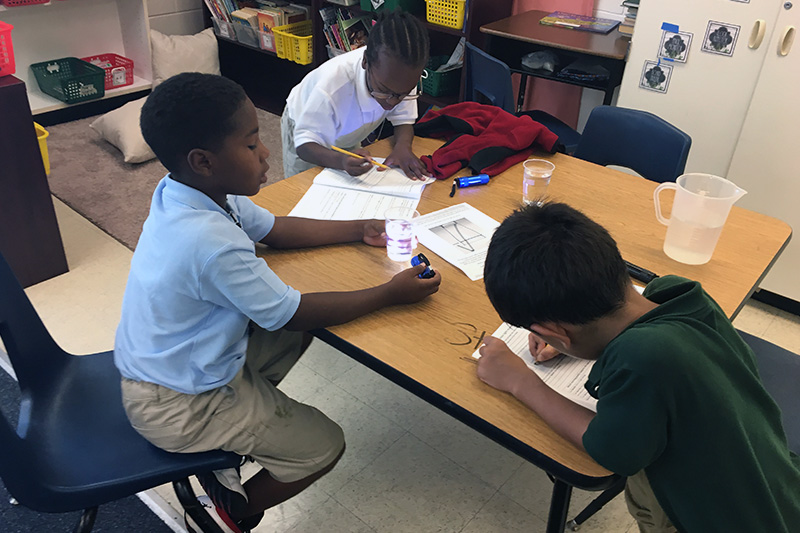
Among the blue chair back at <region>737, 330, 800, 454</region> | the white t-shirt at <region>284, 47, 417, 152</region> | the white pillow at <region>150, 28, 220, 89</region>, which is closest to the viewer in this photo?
the blue chair back at <region>737, 330, 800, 454</region>

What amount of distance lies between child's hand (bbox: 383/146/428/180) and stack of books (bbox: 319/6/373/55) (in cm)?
205

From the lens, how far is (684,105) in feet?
8.36

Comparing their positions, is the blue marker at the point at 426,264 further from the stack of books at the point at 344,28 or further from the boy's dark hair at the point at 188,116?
the stack of books at the point at 344,28

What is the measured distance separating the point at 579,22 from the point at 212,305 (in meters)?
2.53

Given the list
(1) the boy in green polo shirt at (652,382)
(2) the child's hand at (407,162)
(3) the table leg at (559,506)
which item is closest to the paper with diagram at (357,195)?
(2) the child's hand at (407,162)

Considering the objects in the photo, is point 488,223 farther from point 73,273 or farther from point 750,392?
point 73,273

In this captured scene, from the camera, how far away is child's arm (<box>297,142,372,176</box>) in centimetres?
171

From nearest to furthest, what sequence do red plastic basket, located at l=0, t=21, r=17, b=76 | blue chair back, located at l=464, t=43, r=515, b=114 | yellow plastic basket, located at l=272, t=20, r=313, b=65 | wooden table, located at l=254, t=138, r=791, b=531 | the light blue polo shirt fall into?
wooden table, located at l=254, t=138, r=791, b=531 < the light blue polo shirt < red plastic basket, located at l=0, t=21, r=17, b=76 < blue chair back, located at l=464, t=43, r=515, b=114 < yellow plastic basket, located at l=272, t=20, r=313, b=65

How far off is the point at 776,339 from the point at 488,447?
1312 millimetres

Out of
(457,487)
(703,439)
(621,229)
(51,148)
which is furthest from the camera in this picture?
(51,148)

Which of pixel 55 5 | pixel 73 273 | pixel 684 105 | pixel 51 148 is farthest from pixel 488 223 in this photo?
pixel 55 5

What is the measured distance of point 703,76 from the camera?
2461mm

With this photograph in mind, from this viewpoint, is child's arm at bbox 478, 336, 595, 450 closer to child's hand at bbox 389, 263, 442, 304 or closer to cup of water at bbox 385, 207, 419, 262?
child's hand at bbox 389, 263, 442, 304

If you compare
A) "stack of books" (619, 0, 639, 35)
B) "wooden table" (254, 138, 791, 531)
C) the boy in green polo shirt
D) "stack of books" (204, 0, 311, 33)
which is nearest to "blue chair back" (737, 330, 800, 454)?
"wooden table" (254, 138, 791, 531)
